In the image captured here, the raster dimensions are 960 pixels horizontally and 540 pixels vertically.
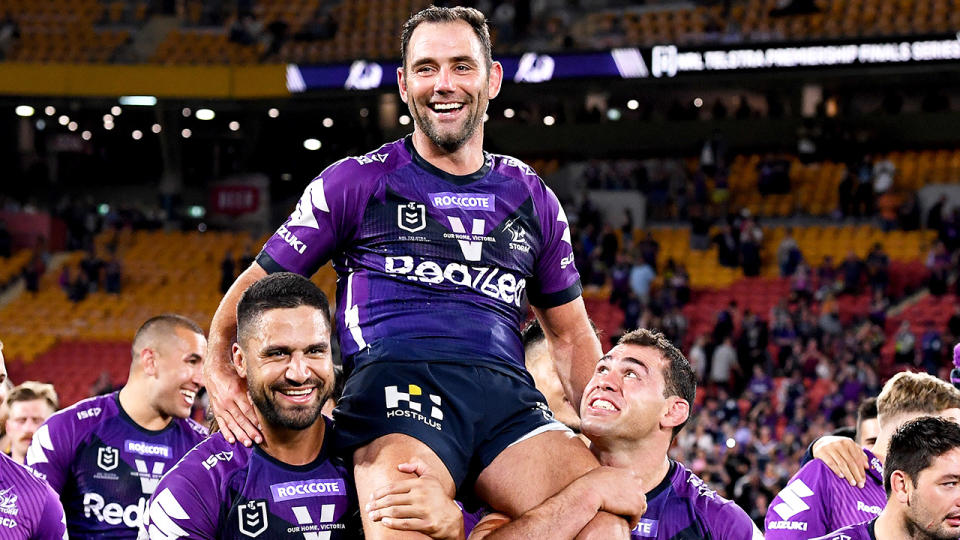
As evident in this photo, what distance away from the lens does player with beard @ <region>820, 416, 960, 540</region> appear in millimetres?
5570

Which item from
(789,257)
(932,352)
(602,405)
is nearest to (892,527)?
(602,405)

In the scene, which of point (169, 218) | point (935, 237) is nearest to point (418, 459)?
point (935, 237)

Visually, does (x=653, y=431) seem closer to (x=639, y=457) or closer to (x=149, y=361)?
(x=639, y=457)

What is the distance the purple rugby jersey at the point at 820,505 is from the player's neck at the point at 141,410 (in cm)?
370

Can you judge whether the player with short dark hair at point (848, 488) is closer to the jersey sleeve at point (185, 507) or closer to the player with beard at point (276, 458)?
the player with beard at point (276, 458)

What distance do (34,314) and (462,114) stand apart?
25052mm

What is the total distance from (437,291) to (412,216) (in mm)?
314

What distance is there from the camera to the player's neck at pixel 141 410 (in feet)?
26.3

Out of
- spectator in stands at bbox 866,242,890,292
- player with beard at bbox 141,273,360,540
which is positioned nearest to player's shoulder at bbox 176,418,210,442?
player with beard at bbox 141,273,360,540

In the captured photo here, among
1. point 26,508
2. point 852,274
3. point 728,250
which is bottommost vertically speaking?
point 728,250

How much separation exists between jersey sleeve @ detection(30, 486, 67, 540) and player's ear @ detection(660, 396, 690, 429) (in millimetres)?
2705

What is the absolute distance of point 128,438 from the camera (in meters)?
7.90

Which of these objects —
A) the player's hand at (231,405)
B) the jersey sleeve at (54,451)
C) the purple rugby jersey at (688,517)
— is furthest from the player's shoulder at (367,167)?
the jersey sleeve at (54,451)

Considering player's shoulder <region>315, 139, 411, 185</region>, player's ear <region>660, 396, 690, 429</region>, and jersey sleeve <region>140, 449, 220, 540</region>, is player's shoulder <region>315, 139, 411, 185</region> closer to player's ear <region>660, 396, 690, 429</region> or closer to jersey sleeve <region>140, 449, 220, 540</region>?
jersey sleeve <region>140, 449, 220, 540</region>
